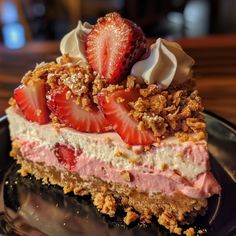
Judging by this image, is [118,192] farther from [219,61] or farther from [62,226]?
[219,61]

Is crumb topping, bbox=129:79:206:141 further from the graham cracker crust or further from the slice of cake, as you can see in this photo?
the graham cracker crust

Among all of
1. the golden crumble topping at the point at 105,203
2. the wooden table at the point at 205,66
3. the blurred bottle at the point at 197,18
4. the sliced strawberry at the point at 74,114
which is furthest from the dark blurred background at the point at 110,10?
the golden crumble topping at the point at 105,203

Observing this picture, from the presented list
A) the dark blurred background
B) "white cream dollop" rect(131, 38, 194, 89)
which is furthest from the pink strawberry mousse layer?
the dark blurred background

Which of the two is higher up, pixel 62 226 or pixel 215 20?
pixel 62 226

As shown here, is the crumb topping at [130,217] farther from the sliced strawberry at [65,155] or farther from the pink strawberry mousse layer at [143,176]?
the sliced strawberry at [65,155]

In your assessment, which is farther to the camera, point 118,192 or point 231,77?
point 231,77

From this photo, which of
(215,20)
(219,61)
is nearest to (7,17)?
(215,20)

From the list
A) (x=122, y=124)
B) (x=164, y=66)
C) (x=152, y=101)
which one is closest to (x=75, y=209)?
(x=122, y=124)
